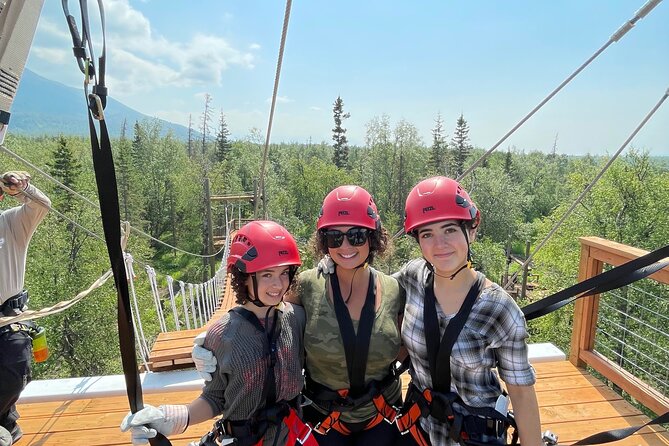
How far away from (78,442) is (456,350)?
2.18m

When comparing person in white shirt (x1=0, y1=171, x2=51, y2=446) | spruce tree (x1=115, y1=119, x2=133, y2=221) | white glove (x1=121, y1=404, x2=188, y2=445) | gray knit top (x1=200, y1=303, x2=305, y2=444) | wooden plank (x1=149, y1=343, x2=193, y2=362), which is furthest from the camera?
spruce tree (x1=115, y1=119, x2=133, y2=221)

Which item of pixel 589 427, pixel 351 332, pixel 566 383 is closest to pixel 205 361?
pixel 351 332

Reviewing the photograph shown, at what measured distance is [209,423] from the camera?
237cm

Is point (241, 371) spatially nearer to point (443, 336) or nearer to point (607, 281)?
point (443, 336)

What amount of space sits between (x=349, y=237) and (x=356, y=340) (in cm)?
40

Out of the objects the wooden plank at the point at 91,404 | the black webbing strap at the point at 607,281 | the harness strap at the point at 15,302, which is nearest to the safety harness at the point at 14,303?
the harness strap at the point at 15,302

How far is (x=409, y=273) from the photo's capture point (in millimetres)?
1684

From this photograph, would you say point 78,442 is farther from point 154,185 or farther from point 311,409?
point 154,185

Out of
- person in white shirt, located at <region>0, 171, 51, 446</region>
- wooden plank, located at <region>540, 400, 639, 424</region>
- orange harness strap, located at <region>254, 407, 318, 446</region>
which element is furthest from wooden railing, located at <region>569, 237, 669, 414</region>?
person in white shirt, located at <region>0, 171, 51, 446</region>

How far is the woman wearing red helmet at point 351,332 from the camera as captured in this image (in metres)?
1.55

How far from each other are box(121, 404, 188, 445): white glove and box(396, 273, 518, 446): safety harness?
838mm

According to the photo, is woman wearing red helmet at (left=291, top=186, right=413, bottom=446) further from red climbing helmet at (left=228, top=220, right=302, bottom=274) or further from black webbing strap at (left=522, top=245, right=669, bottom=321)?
black webbing strap at (left=522, top=245, right=669, bottom=321)

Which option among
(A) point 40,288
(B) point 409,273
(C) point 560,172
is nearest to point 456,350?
(B) point 409,273

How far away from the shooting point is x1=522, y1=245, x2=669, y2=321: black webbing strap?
1444 mm
